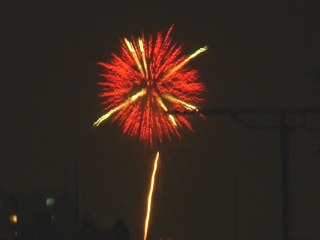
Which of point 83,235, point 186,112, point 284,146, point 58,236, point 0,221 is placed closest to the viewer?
point 284,146

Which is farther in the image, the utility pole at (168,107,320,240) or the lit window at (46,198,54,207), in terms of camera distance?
the lit window at (46,198,54,207)

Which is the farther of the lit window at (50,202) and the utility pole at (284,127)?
the lit window at (50,202)

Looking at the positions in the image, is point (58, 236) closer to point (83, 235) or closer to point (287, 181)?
point (83, 235)

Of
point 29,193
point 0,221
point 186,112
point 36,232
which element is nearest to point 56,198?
point 29,193

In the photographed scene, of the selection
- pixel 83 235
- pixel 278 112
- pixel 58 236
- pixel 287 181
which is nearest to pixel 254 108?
pixel 278 112

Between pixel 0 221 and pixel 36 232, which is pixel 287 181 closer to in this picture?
pixel 36 232

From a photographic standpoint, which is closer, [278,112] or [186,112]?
[278,112]

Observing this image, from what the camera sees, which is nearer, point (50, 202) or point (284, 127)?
point (284, 127)

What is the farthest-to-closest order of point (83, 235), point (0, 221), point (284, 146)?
point (0, 221) → point (83, 235) → point (284, 146)

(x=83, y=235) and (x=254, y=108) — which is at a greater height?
(x=254, y=108)
